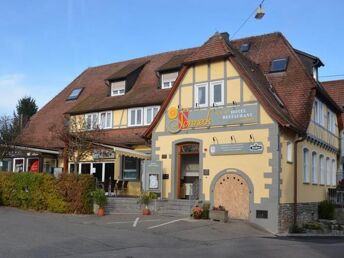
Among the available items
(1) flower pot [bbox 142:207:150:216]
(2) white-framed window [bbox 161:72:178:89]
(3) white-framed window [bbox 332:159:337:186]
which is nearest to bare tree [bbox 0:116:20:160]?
(2) white-framed window [bbox 161:72:178:89]

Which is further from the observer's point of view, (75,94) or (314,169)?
(75,94)

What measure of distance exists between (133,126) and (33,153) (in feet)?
22.9

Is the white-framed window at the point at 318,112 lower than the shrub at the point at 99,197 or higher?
higher

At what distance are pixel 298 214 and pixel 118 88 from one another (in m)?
15.7

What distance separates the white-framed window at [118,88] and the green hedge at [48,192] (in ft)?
33.6

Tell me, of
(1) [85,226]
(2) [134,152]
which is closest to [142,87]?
(2) [134,152]

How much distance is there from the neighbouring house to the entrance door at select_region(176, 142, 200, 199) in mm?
50

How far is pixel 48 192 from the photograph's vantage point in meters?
22.8

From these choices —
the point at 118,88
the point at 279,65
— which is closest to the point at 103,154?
the point at 118,88

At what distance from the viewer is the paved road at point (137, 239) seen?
12516 mm

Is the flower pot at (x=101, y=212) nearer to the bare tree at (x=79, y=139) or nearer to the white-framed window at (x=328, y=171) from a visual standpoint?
the bare tree at (x=79, y=139)

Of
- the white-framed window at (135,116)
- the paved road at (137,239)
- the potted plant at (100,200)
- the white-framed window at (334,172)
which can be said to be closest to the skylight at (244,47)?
the white-framed window at (135,116)

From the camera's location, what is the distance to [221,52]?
2234 centimetres

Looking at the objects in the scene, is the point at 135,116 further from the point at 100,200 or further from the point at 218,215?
the point at 218,215
